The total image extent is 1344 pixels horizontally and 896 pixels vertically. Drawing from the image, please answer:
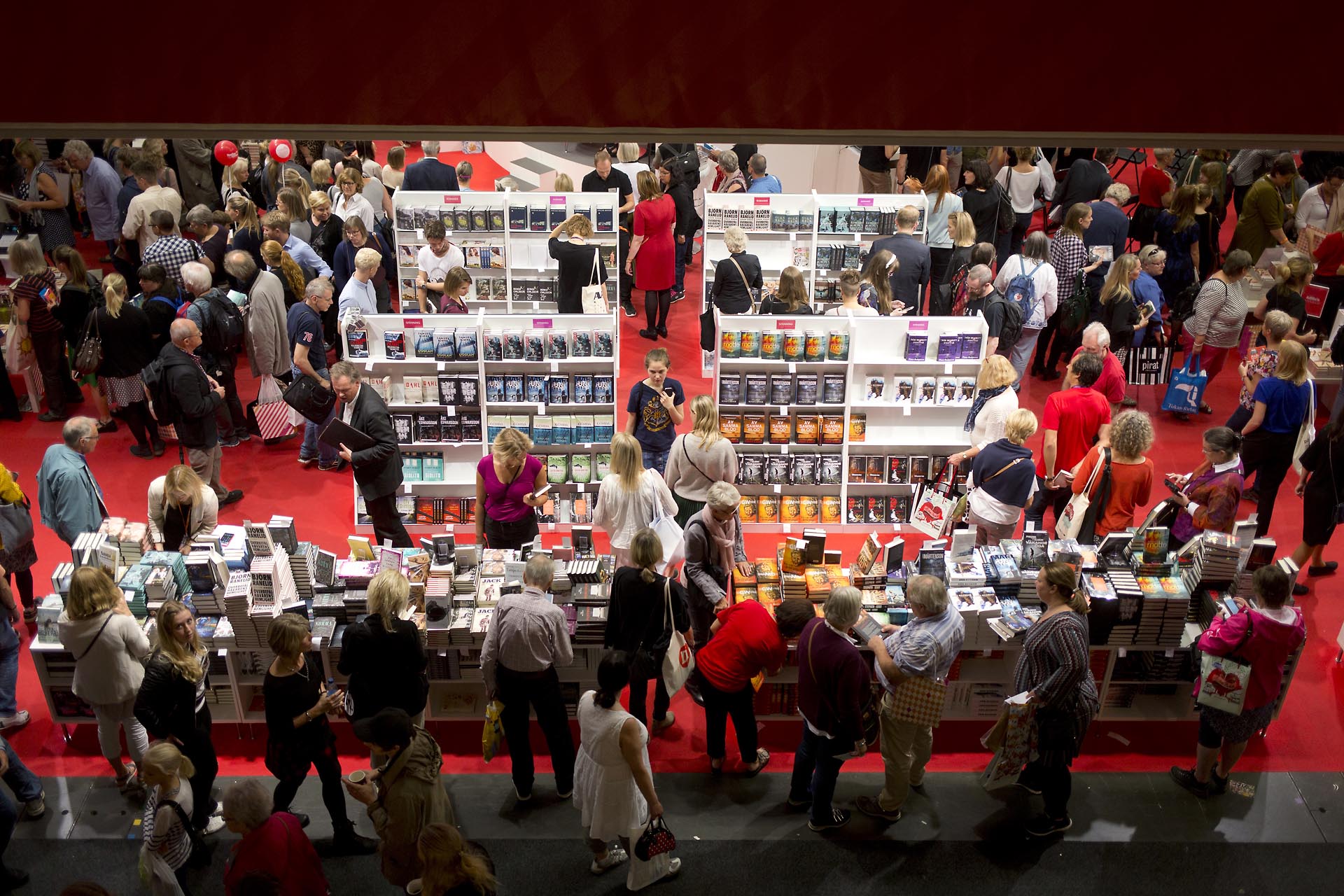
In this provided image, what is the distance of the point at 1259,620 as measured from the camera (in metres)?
5.59

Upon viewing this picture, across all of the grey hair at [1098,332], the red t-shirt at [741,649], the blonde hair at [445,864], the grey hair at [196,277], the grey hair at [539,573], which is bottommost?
the blonde hair at [445,864]

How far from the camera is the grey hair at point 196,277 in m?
8.60

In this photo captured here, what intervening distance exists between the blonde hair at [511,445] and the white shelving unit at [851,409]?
1.95m

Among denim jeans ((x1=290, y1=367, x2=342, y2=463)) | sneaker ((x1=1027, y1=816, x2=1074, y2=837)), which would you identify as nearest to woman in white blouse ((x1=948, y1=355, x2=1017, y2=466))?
sneaker ((x1=1027, y1=816, x2=1074, y2=837))

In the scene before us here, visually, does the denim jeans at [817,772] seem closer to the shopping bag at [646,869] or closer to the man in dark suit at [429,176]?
the shopping bag at [646,869]

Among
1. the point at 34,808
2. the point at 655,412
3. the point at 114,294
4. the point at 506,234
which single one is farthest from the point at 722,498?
the point at 506,234

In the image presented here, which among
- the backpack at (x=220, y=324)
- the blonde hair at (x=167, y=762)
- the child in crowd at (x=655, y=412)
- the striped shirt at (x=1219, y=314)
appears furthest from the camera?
the striped shirt at (x=1219, y=314)

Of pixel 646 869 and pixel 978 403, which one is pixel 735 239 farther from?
pixel 646 869

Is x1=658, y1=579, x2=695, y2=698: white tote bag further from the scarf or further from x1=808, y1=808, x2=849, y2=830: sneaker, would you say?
the scarf

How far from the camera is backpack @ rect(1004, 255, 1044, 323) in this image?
30.6ft

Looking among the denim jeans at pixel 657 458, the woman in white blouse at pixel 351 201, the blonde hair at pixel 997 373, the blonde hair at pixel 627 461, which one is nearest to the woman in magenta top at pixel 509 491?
the blonde hair at pixel 627 461

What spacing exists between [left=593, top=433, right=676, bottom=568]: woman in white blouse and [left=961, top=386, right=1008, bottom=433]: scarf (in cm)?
243

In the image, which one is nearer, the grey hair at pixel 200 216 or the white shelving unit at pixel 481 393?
the white shelving unit at pixel 481 393

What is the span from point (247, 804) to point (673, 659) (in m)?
2.27
